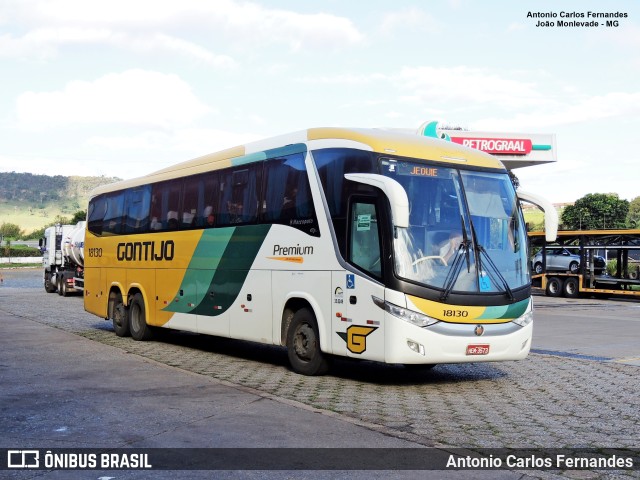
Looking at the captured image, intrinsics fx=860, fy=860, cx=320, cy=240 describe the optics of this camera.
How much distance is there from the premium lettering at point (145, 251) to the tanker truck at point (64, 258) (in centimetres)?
1777

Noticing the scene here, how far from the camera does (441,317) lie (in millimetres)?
10727

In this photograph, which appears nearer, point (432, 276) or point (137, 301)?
point (432, 276)

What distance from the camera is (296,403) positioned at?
954cm

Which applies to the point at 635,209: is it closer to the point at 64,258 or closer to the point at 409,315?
the point at 64,258

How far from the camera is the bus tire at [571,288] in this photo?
38531 millimetres

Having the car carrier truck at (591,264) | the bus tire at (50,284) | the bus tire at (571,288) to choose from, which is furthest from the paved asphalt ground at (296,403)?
the bus tire at (50,284)

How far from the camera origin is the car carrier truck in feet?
120

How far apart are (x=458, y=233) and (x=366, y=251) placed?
1.20m

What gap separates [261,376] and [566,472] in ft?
20.2

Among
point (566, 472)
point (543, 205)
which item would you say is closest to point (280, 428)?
point (566, 472)

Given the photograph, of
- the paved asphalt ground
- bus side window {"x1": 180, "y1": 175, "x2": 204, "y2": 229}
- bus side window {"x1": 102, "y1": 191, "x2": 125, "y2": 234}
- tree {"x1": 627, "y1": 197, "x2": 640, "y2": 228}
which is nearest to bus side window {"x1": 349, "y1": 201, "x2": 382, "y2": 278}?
the paved asphalt ground

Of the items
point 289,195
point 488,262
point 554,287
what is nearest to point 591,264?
point 554,287

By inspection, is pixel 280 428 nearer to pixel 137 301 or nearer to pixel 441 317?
pixel 441 317

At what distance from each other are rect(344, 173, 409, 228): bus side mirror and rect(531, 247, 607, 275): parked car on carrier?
29707mm
